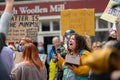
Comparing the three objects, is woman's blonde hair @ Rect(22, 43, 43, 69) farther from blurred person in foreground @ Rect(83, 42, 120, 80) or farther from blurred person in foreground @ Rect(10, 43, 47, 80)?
blurred person in foreground @ Rect(83, 42, 120, 80)

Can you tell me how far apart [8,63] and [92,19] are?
557 cm

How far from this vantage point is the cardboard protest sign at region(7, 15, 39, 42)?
11547 mm

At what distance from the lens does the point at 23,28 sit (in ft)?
38.3

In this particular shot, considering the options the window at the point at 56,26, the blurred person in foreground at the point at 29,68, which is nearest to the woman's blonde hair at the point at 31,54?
the blurred person in foreground at the point at 29,68

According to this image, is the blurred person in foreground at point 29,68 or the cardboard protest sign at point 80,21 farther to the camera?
the cardboard protest sign at point 80,21

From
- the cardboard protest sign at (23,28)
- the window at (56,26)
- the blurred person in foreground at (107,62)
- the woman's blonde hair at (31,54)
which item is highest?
the blurred person in foreground at (107,62)

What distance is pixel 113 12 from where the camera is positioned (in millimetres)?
8742

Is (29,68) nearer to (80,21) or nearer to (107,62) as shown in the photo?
(107,62)

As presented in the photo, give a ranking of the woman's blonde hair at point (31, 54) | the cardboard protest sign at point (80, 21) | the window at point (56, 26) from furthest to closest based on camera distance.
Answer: the window at point (56, 26) → the cardboard protest sign at point (80, 21) → the woman's blonde hair at point (31, 54)

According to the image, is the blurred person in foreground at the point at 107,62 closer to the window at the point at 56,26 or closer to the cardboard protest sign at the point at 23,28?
the cardboard protest sign at the point at 23,28

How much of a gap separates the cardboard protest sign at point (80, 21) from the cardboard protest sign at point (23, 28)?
48.1 inches

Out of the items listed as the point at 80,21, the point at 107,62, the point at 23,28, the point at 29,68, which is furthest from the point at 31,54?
the point at 23,28

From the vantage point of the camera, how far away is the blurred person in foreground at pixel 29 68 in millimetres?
5367

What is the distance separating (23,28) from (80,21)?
6.61 feet
